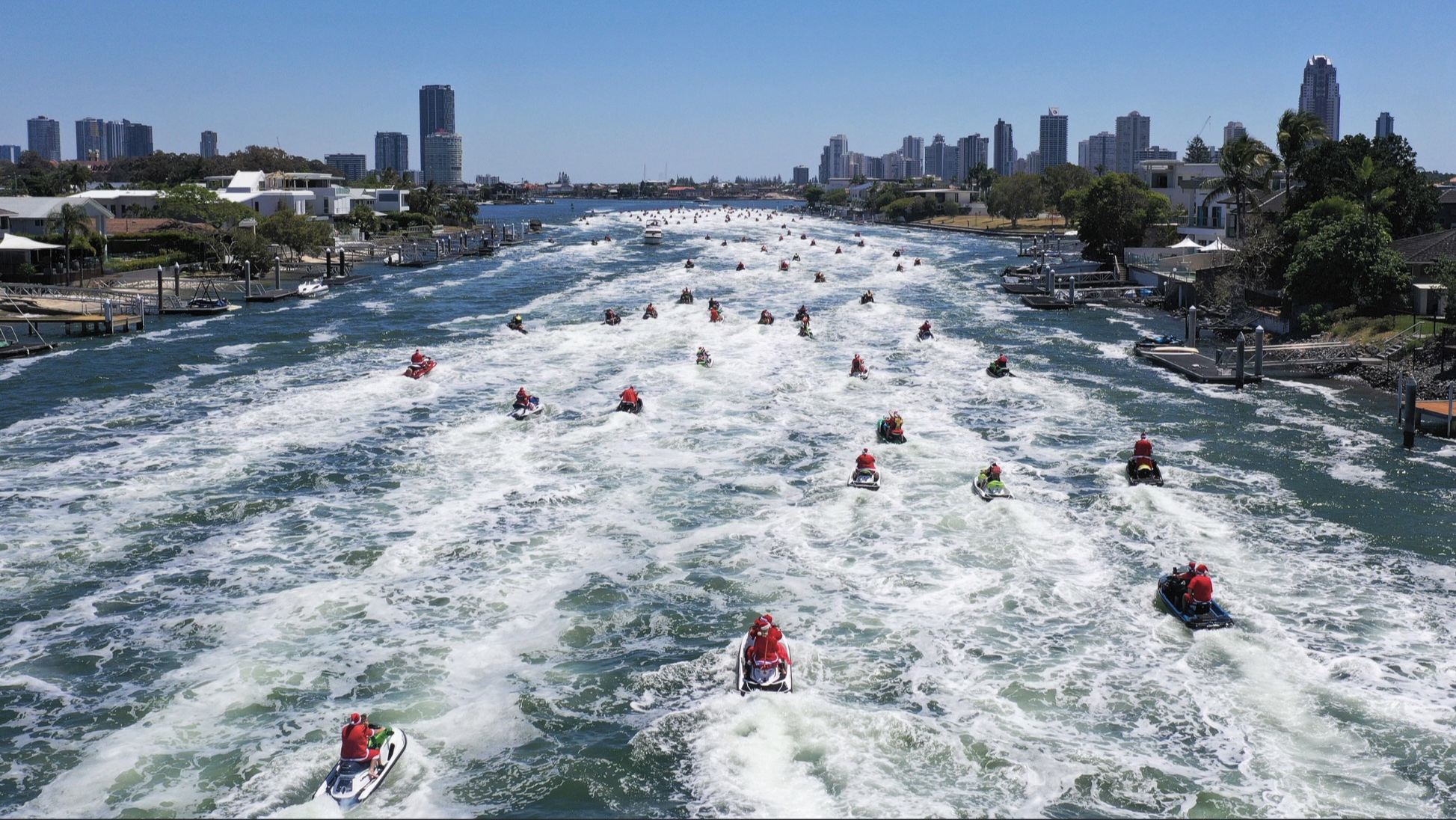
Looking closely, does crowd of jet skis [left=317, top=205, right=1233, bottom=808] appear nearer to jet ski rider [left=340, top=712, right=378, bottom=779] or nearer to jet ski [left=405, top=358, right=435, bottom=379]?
jet ski rider [left=340, top=712, right=378, bottom=779]

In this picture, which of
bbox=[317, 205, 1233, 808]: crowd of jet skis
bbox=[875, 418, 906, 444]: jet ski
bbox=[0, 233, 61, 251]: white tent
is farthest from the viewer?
bbox=[0, 233, 61, 251]: white tent

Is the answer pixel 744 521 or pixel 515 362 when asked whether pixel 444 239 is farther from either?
→ pixel 744 521

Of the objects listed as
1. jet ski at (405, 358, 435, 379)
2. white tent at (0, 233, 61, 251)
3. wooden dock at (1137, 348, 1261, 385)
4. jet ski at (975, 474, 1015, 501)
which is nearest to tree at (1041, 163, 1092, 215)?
wooden dock at (1137, 348, 1261, 385)

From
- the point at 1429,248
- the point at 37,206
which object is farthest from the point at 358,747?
the point at 37,206

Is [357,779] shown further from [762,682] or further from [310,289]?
[310,289]

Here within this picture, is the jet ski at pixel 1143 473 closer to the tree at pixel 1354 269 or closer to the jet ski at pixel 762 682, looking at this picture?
the jet ski at pixel 762 682

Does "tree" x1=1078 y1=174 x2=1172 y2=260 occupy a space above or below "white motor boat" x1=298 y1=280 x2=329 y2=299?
above
